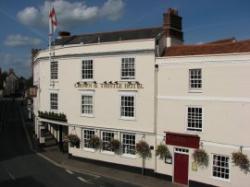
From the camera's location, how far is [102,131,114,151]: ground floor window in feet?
84.2

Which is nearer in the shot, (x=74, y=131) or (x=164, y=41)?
(x=164, y=41)

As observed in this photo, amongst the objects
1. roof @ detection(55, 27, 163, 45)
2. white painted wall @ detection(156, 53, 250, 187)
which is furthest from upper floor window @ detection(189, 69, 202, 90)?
roof @ detection(55, 27, 163, 45)

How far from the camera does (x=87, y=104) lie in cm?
2694

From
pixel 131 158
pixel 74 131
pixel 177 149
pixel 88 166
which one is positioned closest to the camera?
pixel 177 149

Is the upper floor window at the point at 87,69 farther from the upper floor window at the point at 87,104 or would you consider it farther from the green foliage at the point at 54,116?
the green foliage at the point at 54,116

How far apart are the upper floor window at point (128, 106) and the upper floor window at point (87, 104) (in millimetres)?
3177

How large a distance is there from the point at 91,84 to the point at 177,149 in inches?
346

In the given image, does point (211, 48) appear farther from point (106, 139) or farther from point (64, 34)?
point (64, 34)

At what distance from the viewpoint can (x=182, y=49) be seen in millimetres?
23312

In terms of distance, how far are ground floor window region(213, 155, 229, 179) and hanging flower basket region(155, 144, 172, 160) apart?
325 centimetres

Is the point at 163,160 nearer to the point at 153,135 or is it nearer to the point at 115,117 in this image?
the point at 153,135

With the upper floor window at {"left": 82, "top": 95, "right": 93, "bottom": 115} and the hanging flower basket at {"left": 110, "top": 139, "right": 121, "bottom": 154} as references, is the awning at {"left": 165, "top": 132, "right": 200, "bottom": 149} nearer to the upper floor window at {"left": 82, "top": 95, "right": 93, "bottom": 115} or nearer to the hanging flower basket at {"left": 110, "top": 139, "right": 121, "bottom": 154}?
the hanging flower basket at {"left": 110, "top": 139, "right": 121, "bottom": 154}

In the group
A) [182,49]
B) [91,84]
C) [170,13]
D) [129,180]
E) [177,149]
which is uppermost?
[170,13]

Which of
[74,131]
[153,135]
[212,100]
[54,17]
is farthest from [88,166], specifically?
[54,17]
